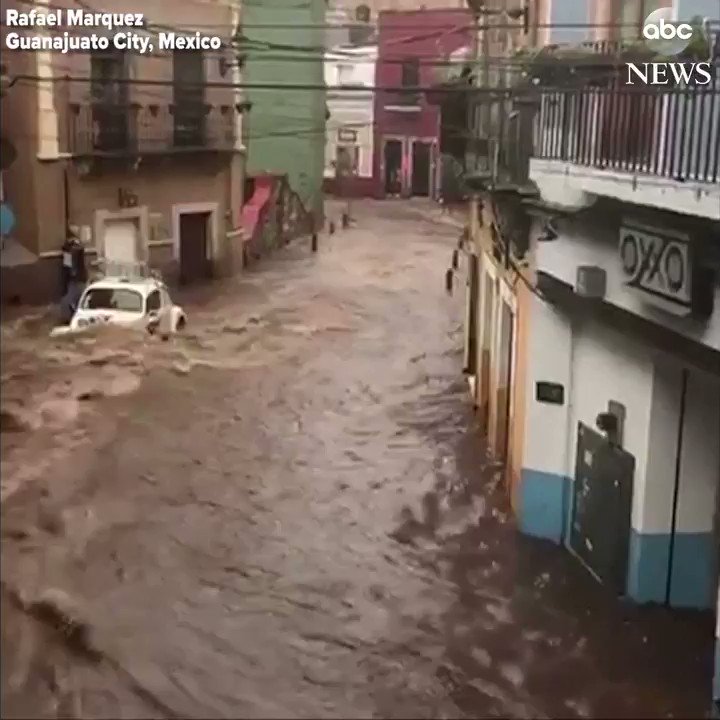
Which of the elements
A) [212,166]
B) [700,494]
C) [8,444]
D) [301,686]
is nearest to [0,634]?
[8,444]

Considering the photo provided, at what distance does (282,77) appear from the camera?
1.58m

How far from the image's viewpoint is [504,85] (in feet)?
5.77

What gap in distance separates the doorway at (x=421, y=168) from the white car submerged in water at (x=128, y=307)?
1.28 ft

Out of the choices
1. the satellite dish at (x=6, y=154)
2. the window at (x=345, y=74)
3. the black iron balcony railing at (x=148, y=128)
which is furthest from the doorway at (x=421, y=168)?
the satellite dish at (x=6, y=154)

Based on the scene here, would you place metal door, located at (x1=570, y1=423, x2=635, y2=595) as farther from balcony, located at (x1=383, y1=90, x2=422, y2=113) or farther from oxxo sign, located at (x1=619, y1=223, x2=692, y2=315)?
balcony, located at (x1=383, y1=90, x2=422, y2=113)

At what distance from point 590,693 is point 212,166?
77 centimetres

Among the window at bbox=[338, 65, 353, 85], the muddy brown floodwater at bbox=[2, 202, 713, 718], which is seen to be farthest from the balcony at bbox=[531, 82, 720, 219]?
the window at bbox=[338, 65, 353, 85]

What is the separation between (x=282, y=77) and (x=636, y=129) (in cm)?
53

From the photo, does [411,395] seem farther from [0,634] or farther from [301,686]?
[0,634]

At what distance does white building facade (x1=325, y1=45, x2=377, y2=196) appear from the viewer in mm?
1596

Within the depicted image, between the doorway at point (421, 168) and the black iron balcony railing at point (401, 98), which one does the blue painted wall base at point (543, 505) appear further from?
the black iron balcony railing at point (401, 98)

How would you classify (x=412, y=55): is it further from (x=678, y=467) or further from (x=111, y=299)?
(x=678, y=467)

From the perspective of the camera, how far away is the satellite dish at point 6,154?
1416mm

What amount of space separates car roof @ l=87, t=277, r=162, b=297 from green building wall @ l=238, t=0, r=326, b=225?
0.60 feet
